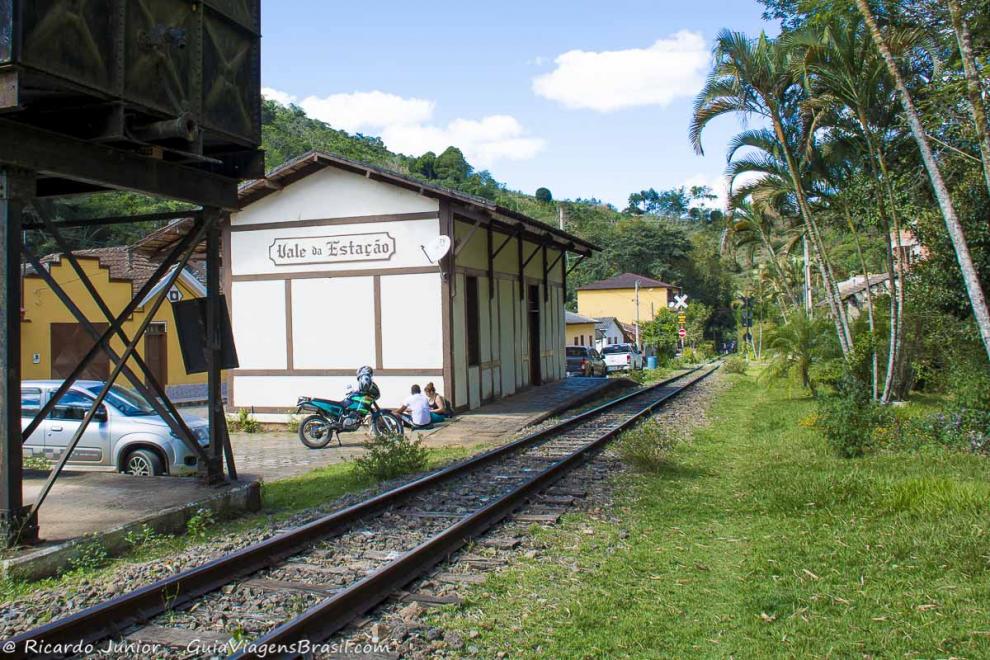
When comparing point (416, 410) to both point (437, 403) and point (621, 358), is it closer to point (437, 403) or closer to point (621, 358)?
point (437, 403)

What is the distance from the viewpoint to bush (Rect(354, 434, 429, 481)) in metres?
10.5

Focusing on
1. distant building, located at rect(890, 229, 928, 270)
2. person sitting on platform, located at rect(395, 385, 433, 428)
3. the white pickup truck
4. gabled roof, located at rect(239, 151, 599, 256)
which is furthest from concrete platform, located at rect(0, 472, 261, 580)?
the white pickup truck

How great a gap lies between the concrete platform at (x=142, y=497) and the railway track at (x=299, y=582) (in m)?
1.16

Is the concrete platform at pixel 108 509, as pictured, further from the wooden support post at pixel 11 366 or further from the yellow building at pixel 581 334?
the yellow building at pixel 581 334

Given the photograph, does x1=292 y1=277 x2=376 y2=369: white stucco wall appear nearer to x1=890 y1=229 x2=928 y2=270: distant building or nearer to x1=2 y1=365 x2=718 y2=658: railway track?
x1=2 y1=365 x2=718 y2=658: railway track

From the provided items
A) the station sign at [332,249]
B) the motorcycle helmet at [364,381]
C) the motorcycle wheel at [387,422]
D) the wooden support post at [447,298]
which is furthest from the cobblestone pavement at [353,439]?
the station sign at [332,249]

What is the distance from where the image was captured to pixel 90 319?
23922mm

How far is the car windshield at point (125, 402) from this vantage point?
1072 centimetres

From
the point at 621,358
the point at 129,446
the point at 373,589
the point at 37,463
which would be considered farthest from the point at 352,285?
the point at 621,358

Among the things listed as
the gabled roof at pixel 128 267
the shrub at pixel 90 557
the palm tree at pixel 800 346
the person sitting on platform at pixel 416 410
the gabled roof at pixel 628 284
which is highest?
the gabled roof at pixel 628 284

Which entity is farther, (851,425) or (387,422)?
(387,422)

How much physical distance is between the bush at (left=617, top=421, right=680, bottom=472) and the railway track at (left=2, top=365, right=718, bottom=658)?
1.42 metres

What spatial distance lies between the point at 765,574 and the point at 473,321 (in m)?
13.6

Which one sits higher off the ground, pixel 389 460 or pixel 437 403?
pixel 437 403
